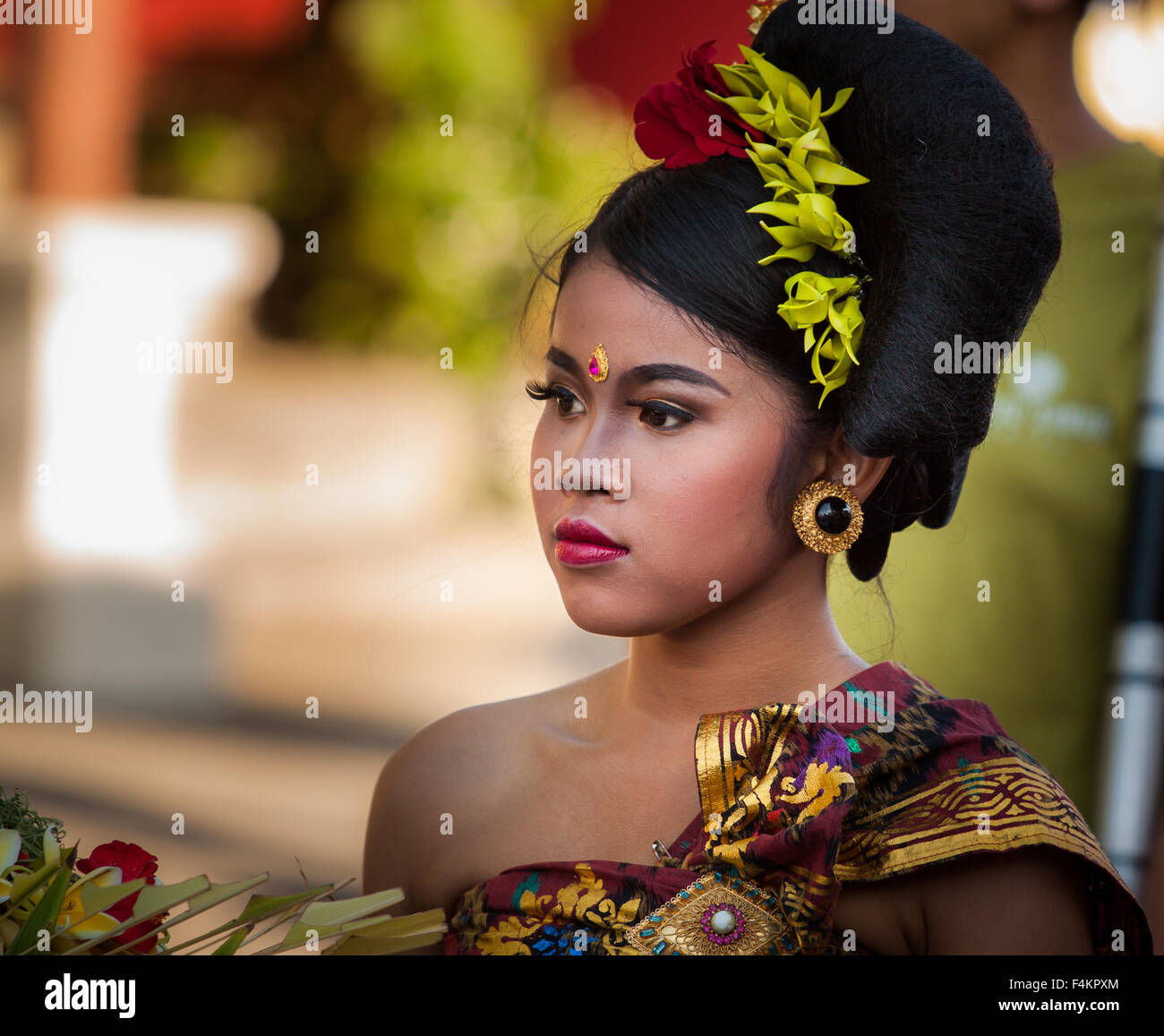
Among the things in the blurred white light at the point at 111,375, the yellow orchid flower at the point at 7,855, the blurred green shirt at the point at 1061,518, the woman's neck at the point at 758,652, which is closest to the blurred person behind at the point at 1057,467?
the blurred green shirt at the point at 1061,518

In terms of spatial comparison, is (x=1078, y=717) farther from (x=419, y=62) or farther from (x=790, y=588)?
(x=419, y=62)

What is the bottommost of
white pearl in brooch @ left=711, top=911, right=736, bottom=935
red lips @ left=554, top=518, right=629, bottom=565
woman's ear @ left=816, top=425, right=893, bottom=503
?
white pearl in brooch @ left=711, top=911, right=736, bottom=935

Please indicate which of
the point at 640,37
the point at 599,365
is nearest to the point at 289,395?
the point at 640,37

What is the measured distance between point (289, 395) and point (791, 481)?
6.88 m

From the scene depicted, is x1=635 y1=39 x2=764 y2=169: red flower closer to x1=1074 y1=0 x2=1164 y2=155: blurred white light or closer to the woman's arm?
the woman's arm

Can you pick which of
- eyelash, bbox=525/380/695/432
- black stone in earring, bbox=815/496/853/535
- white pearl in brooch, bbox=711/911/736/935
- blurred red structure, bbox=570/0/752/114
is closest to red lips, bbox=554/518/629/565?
eyelash, bbox=525/380/695/432

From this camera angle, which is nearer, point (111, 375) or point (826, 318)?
point (826, 318)

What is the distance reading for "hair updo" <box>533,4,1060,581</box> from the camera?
1496mm

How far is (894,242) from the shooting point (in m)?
1.52

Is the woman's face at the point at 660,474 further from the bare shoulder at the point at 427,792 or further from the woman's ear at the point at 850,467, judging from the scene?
the bare shoulder at the point at 427,792

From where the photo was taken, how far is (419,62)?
8078mm

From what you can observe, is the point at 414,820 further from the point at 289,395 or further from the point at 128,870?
the point at 289,395

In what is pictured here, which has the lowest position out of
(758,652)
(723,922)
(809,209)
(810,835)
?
(723,922)

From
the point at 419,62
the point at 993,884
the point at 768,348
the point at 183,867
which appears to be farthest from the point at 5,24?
the point at 993,884
